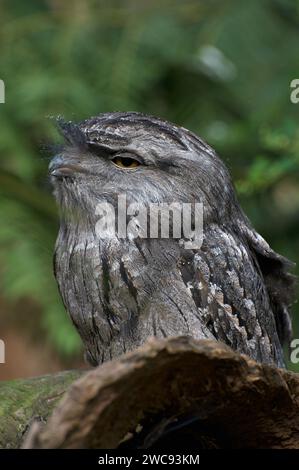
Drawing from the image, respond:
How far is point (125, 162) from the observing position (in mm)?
2697

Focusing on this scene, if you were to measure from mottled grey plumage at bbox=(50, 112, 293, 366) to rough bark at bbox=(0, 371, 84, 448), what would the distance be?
19 centimetres

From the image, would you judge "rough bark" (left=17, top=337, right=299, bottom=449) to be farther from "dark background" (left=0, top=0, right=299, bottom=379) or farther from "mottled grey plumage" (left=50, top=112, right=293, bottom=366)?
"dark background" (left=0, top=0, right=299, bottom=379)

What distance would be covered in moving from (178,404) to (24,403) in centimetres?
75

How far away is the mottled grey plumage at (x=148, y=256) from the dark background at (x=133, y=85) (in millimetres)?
1621

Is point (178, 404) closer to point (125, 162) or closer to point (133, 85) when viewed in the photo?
point (125, 162)

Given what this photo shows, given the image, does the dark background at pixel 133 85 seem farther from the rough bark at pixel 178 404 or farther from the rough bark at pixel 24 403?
the rough bark at pixel 178 404

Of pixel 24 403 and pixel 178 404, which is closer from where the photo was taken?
pixel 178 404

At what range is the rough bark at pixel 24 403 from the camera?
2.46 meters

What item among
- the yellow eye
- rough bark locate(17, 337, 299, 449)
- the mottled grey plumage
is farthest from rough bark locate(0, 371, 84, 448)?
the yellow eye

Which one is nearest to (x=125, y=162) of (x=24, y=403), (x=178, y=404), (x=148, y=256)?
(x=148, y=256)

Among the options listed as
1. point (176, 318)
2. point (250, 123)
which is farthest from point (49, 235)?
point (176, 318)

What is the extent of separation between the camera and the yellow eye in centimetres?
269

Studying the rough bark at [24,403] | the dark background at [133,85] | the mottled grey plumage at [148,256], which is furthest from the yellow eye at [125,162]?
the dark background at [133,85]

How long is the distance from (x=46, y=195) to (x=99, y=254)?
65.3 inches
